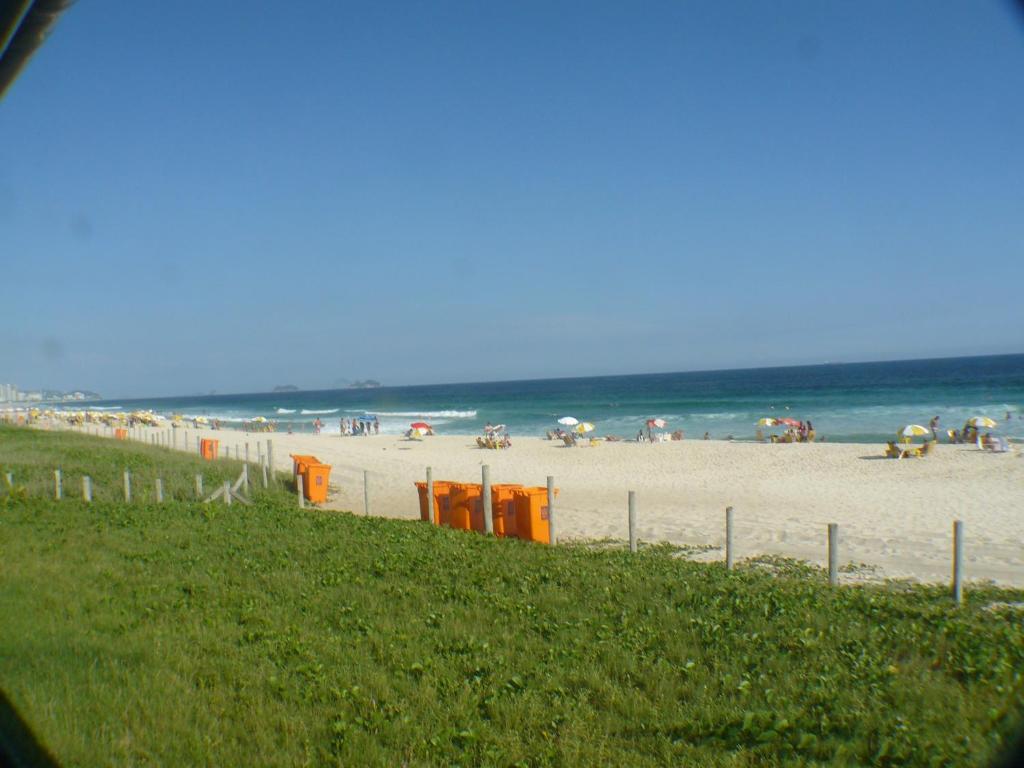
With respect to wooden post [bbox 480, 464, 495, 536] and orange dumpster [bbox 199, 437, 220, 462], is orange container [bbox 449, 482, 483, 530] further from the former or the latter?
orange dumpster [bbox 199, 437, 220, 462]

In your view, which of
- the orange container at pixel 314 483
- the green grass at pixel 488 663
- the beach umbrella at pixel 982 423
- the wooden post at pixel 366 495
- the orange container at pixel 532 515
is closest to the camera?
the green grass at pixel 488 663

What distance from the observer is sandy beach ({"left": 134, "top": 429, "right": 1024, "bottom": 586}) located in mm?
13812

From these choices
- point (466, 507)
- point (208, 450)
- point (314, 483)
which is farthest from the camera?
point (208, 450)

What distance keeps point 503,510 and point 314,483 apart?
898 cm

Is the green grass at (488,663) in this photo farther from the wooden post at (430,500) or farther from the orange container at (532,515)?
the wooden post at (430,500)

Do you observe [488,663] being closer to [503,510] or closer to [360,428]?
[503,510]

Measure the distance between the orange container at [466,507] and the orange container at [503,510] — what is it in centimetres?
48

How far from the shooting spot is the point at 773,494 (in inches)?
905

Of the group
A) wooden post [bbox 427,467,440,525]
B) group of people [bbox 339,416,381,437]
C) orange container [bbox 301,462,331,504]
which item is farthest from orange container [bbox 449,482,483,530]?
group of people [bbox 339,416,381,437]

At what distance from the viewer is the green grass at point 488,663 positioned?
14.7 ft

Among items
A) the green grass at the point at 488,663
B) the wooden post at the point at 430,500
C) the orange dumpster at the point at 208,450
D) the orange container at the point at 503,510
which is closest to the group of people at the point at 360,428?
the orange dumpster at the point at 208,450

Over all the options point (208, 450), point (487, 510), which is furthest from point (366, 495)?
point (208, 450)

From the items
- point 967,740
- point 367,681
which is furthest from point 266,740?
point 967,740

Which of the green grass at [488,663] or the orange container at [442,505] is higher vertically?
the green grass at [488,663]
